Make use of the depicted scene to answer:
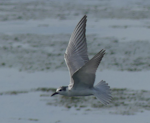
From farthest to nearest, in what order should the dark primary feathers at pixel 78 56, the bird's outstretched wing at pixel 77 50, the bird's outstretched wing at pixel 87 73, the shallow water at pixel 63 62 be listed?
the shallow water at pixel 63 62 < the bird's outstretched wing at pixel 77 50 < the dark primary feathers at pixel 78 56 < the bird's outstretched wing at pixel 87 73

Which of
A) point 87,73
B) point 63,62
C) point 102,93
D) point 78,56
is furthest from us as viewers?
point 63,62

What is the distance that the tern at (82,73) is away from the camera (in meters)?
5.36

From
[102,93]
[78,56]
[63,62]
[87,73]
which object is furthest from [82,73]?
[63,62]

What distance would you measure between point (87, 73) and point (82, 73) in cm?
7

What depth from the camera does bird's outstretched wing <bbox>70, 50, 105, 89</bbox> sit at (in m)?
5.15

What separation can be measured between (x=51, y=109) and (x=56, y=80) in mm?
1616

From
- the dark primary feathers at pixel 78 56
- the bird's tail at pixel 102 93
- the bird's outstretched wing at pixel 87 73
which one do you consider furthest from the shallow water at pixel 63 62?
the bird's outstretched wing at pixel 87 73

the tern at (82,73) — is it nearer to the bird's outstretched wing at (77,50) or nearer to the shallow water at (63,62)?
the bird's outstretched wing at (77,50)

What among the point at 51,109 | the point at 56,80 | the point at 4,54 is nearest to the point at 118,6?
the point at 4,54

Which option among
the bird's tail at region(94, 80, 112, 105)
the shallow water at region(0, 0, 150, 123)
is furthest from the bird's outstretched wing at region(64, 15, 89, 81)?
the shallow water at region(0, 0, 150, 123)

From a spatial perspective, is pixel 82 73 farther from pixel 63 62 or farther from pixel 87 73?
pixel 63 62

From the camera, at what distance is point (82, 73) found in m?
5.53

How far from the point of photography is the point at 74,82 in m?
5.87

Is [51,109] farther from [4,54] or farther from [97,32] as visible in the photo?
[97,32]
